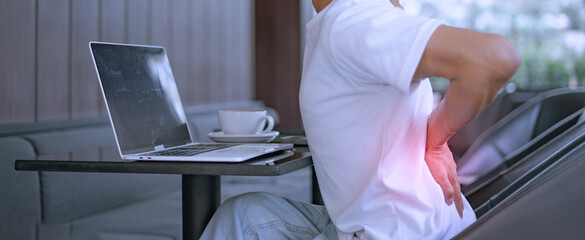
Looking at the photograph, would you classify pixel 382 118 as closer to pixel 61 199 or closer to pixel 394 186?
pixel 394 186

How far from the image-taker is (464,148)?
9.61ft

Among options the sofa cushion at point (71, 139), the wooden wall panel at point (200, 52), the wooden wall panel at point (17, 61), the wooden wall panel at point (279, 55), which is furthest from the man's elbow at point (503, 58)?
the wooden wall panel at point (279, 55)

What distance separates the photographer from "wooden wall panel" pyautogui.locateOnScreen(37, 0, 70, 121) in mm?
2021

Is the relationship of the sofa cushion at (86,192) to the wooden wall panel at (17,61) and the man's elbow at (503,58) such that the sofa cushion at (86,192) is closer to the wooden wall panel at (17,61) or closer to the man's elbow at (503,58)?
the wooden wall panel at (17,61)

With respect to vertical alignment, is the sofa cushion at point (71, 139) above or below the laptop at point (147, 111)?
below

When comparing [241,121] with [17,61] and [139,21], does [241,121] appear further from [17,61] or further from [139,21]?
[139,21]

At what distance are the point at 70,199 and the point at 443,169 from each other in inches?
51.0

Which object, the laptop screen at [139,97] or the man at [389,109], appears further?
the laptop screen at [139,97]

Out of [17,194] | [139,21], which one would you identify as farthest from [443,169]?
[139,21]

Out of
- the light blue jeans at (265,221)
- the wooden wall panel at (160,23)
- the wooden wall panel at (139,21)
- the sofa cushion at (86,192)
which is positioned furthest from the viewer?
the wooden wall panel at (160,23)

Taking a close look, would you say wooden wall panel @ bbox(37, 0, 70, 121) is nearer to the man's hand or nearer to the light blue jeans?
the light blue jeans

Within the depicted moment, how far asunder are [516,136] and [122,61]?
4.82ft

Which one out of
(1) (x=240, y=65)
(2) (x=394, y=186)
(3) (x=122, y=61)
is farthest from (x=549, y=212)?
(1) (x=240, y=65)

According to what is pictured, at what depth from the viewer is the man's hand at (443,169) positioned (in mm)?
970
